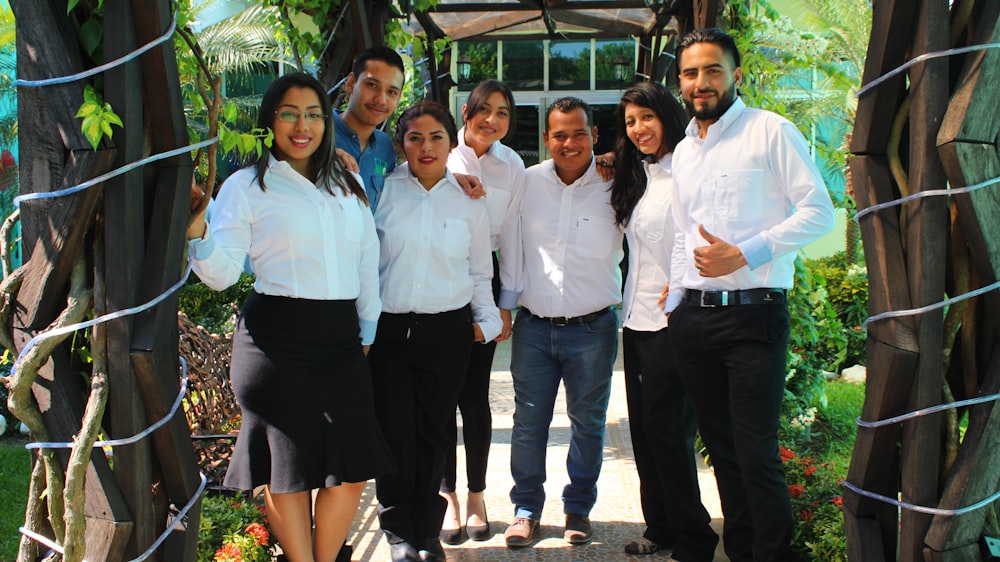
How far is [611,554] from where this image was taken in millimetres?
3680

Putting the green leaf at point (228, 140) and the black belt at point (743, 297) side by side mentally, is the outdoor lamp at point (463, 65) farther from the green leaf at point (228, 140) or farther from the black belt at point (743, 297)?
the green leaf at point (228, 140)

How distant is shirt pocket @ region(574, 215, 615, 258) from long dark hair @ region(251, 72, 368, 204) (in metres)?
1.07

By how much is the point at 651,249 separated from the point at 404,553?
5.02 feet

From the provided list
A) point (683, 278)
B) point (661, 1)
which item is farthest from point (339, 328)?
point (661, 1)

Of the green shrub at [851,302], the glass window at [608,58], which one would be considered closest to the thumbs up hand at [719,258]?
the green shrub at [851,302]

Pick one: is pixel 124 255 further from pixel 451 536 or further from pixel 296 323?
pixel 451 536

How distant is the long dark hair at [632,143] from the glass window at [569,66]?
A: 9205 mm

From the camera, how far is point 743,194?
2953 millimetres

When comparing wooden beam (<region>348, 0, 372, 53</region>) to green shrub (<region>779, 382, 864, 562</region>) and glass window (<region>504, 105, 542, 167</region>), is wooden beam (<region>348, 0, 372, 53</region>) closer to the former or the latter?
green shrub (<region>779, 382, 864, 562</region>)

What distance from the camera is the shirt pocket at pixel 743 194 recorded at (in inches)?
116

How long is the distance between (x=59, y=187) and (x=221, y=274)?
0.58 m

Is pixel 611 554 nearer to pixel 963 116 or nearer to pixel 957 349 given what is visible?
pixel 957 349

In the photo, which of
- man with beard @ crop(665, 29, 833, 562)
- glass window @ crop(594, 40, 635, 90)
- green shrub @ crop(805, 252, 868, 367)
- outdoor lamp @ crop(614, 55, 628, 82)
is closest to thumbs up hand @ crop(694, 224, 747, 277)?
man with beard @ crop(665, 29, 833, 562)

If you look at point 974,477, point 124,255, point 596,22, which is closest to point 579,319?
point 974,477
